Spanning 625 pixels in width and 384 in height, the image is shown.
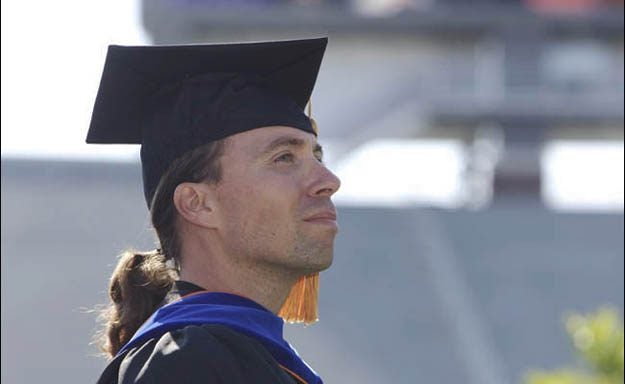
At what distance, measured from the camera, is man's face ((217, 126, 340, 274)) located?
2.85 meters

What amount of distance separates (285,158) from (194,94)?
276 millimetres

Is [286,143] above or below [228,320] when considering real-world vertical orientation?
above

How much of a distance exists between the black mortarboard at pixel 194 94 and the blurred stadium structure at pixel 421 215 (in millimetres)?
3011

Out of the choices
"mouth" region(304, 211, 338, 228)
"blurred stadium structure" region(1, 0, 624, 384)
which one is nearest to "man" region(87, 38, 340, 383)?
"mouth" region(304, 211, 338, 228)

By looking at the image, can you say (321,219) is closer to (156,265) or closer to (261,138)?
(261,138)

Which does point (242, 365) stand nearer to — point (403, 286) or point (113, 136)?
point (113, 136)

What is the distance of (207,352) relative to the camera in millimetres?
2580

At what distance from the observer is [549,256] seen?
62.8 feet

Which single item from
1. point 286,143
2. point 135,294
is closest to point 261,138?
point 286,143

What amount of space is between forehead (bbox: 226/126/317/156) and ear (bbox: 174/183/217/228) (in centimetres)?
9

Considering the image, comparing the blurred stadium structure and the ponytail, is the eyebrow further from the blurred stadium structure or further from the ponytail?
the blurred stadium structure

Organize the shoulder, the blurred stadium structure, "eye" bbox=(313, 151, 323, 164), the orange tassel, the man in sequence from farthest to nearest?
the blurred stadium structure < the orange tassel < "eye" bbox=(313, 151, 323, 164) < the man < the shoulder

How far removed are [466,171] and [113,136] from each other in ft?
86.1

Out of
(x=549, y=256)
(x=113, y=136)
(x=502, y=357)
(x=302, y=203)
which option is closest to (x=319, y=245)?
(x=302, y=203)
